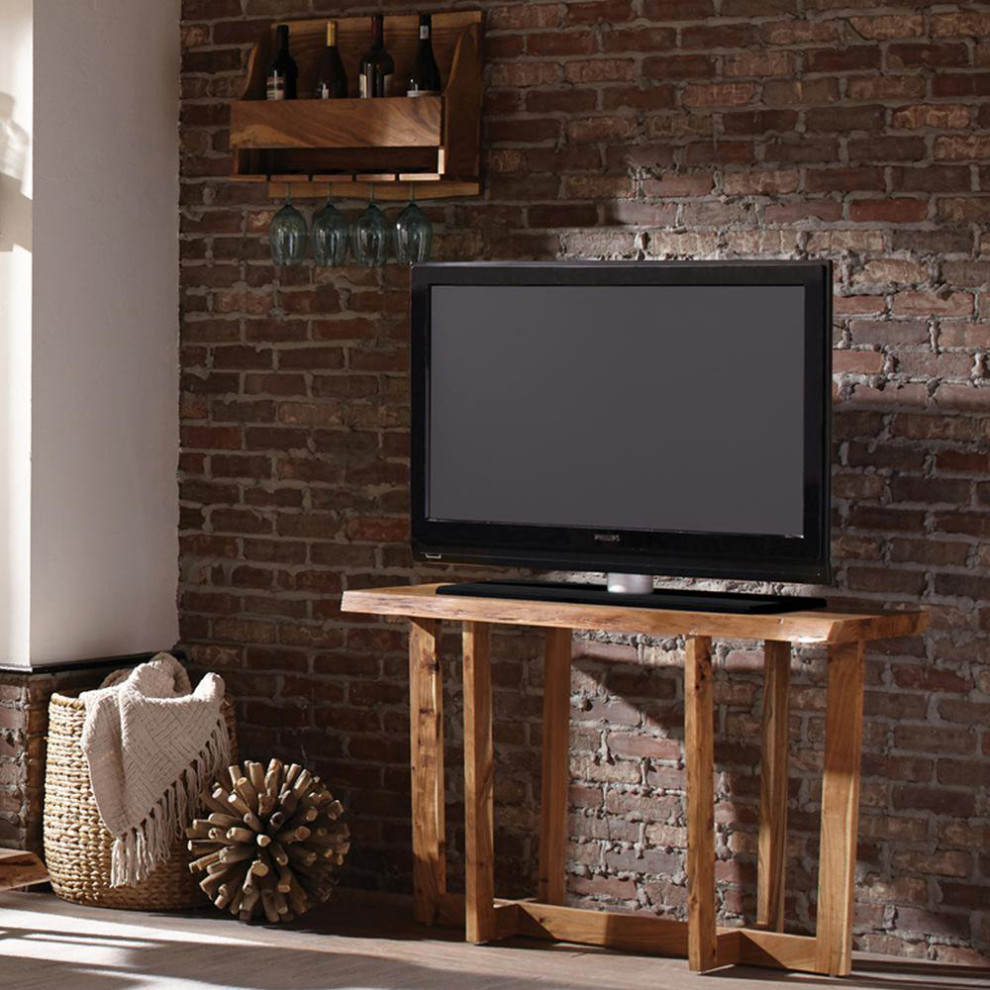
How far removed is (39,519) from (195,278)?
0.76 meters

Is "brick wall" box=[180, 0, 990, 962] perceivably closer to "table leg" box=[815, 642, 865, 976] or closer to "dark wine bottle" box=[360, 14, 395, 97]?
"dark wine bottle" box=[360, 14, 395, 97]

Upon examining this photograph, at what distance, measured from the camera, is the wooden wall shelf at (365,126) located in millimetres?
4207

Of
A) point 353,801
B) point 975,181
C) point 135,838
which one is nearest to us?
point 975,181

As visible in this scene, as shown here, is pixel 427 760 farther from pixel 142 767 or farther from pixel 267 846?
pixel 142 767

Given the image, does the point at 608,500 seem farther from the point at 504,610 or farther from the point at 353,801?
the point at 353,801

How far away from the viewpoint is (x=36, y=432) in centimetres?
436

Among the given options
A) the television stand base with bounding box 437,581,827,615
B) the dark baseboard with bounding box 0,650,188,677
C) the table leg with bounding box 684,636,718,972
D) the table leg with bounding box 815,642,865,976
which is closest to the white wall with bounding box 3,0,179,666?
the dark baseboard with bounding box 0,650,188,677

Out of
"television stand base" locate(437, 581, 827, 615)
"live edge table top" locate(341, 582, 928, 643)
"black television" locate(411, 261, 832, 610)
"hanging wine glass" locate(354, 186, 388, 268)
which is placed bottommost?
"live edge table top" locate(341, 582, 928, 643)

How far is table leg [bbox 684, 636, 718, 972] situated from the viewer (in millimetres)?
3600

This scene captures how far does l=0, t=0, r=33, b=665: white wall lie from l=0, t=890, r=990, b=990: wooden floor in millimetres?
750

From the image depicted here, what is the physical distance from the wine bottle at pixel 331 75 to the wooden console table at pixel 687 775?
1213mm

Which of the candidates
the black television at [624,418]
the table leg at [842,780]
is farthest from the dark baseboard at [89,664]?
the table leg at [842,780]

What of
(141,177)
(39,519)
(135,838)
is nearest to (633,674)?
(135,838)

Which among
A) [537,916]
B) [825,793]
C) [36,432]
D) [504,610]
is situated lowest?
[537,916]
